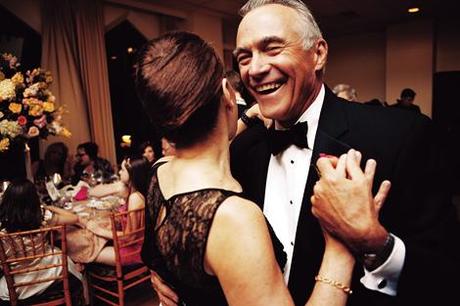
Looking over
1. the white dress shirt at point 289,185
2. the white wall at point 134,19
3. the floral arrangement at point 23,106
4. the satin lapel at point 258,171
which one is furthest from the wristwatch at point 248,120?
the white wall at point 134,19

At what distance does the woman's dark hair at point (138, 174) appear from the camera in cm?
326

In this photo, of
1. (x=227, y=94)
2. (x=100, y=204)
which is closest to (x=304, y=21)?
(x=227, y=94)

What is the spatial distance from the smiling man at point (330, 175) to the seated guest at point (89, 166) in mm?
3352

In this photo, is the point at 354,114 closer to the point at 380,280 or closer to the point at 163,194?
the point at 380,280

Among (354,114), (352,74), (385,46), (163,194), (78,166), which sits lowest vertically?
(78,166)

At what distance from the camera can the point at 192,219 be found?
0.98m

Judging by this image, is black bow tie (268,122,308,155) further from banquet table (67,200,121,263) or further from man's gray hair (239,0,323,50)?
banquet table (67,200,121,263)

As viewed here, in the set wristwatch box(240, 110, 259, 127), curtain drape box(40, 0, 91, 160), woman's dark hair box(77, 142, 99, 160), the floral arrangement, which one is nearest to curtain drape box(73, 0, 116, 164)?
curtain drape box(40, 0, 91, 160)

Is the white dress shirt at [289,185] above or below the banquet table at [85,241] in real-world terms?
above

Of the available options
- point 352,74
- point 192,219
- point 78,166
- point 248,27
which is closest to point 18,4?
point 78,166

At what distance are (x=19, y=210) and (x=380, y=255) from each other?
261 cm

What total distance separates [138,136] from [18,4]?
9.41 feet

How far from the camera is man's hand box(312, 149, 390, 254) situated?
36.2 inches

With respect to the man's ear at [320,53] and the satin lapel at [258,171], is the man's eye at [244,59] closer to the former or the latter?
the man's ear at [320,53]
